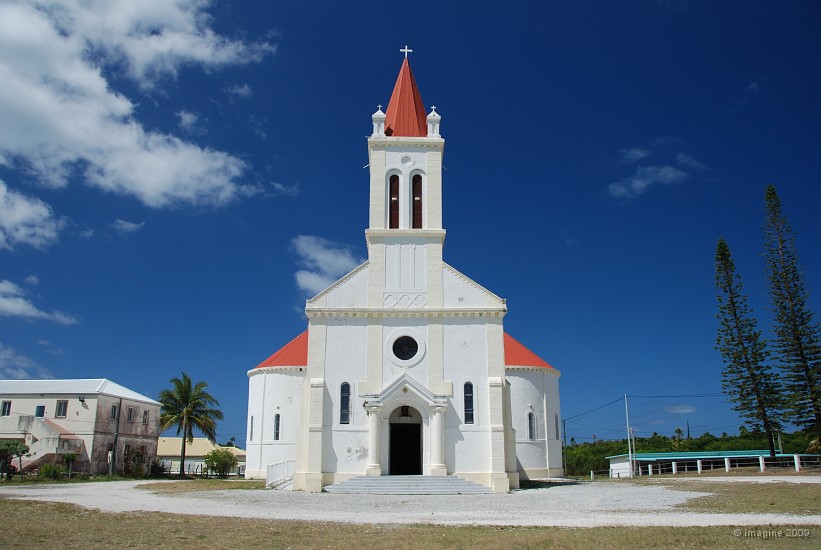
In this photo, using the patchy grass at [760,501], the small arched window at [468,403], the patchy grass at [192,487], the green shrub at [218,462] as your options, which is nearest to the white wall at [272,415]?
the patchy grass at [192,487]

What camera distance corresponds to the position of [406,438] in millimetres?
30125

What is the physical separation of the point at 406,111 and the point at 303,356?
1683 centimetres

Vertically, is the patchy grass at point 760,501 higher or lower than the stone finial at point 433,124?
lower

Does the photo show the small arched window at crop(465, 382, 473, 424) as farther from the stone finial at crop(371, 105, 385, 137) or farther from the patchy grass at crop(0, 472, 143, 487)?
the patchy grass at crop(0, 472, 143, 487)

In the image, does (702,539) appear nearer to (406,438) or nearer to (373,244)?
(406,438)

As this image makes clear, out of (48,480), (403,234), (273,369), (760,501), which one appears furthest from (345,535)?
(273,369)

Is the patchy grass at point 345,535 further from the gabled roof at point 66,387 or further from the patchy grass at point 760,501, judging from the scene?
the gabled roof at point 66,387

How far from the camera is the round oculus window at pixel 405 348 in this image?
30062mm

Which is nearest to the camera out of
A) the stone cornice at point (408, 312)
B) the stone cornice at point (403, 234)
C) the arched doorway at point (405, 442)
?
the arched doorway at point (405, 442)

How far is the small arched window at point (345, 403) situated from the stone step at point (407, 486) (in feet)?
8.67

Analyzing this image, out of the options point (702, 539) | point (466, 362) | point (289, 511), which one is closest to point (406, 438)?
point (466, 362)

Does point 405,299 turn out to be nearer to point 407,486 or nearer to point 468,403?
point 468,403

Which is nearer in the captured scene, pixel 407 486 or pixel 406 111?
pixel 407 486

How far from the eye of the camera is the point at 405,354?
30.2 m
